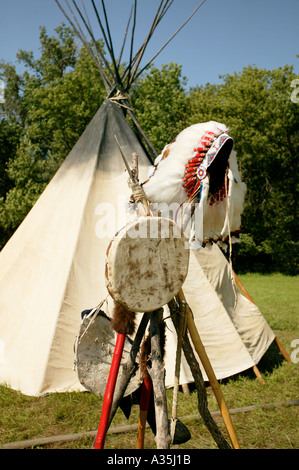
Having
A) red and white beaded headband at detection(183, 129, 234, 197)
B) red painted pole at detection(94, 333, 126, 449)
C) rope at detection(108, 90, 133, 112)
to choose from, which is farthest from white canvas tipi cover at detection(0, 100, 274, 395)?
red and white beaded headband at detection(183, 129, 234, 197)

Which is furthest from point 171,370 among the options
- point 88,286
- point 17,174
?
point 17,174

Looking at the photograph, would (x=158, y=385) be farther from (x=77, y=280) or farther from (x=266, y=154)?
(x=266, y=154)

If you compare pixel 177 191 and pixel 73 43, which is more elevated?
pixel 73 43

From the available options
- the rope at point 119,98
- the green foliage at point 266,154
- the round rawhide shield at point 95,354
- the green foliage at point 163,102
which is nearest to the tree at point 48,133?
the green foliage at point 163,102

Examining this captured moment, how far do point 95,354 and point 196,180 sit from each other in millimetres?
1092

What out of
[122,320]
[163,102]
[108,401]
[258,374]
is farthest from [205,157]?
[163,102]

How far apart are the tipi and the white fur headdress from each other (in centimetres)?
186

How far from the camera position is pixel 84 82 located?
1588 cm

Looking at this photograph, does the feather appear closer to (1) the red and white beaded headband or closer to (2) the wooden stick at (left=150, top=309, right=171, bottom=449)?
(2) the wooden stick at (left=150, top=309, right=171, bottom=449)

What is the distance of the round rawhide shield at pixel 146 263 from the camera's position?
71.6 inches

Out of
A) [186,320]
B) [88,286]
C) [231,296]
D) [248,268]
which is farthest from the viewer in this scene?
[248,268]

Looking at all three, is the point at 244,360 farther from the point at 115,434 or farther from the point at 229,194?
the point at 229,194

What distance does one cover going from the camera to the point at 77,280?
13.2ft

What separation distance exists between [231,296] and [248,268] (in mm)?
11413
